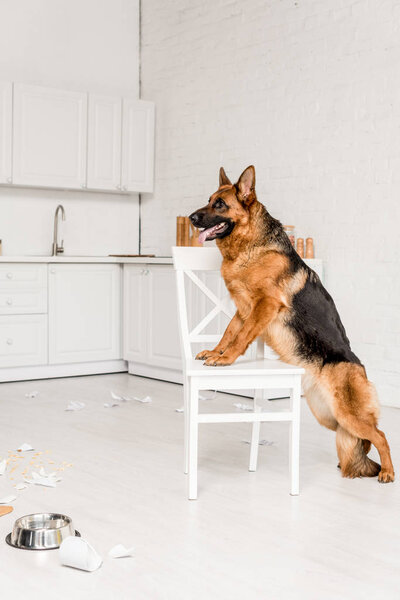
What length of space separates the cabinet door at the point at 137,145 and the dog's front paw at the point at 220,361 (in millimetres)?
3834

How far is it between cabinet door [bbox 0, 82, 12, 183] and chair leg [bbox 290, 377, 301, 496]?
3.67m

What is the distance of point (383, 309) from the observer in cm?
482

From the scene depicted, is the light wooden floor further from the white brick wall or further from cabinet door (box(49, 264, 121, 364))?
cabinet door (box(49, 264, 121, 364))

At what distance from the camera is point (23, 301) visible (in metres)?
5.52

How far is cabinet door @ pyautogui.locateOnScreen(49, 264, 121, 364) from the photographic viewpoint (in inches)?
225

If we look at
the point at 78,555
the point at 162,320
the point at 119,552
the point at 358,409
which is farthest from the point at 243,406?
the point at 78,555

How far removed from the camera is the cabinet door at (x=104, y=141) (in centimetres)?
614

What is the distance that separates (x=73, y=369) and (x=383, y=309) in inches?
95.6

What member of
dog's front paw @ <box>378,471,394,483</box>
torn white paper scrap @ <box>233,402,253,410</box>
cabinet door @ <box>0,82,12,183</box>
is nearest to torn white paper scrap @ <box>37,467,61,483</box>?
dog's front paw @ <box>378,471,394,483</box>

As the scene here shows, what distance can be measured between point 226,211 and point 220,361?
59 centimetres

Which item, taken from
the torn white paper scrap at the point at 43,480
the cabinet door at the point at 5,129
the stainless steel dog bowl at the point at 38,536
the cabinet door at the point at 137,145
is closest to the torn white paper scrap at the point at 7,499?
the torn white paper scrap at the point at 43,480

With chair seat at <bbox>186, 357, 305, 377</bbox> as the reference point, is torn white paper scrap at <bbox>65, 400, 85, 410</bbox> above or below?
below

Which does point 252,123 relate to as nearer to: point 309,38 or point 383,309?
point 309,38

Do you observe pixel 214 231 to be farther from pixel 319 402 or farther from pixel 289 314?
pixel 319 402
